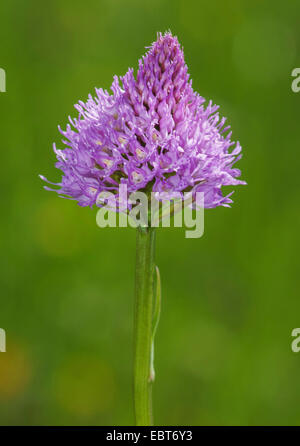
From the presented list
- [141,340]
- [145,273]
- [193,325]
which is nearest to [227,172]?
[145,273]

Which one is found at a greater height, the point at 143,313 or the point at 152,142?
the point at 152,142

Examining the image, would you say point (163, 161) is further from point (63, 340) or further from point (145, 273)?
point (63, 340)

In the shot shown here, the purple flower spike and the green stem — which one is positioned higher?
the purple flower spike

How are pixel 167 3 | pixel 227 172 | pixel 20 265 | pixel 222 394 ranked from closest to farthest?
1. pixel 227 172
2. pixel 222 394
3. pixel 20 265
4. pixel 167 3

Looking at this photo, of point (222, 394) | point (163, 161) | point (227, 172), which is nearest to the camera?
point (163, 161)

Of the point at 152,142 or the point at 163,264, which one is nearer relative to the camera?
the point at 152,142
